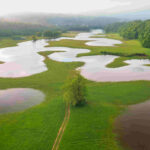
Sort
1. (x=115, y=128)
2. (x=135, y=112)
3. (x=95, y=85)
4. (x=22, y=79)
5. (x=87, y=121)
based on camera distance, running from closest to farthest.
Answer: (x=115, y=128), (x=87, y=121), (x=135, y=112), (x=95, y=85), (x=22, y=79)

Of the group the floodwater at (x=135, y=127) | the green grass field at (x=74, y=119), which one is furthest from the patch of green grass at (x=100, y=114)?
the floodwater at (x=135, y=127)

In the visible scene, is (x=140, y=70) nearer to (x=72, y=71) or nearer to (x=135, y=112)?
(x=72, y=71)

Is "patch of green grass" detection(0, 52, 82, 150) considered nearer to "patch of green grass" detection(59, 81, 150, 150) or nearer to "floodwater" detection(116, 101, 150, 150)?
"patch of green grass" detection(59, 81, 150, 150)

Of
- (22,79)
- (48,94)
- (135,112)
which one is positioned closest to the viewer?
(135,112)

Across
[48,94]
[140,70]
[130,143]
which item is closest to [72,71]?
[48,94]

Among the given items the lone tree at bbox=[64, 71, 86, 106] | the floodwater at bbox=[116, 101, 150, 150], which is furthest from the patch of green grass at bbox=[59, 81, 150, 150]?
the lone tree at bbox=[64, 71, 86, 106]

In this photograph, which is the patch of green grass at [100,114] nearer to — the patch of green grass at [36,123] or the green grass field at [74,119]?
the green grass field at [74,119]

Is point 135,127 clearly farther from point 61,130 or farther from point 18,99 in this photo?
point 18,99
